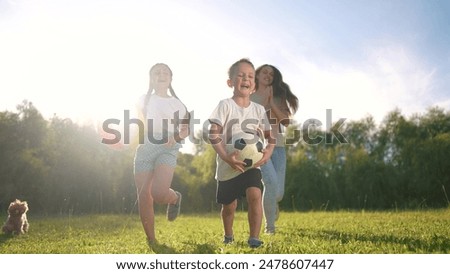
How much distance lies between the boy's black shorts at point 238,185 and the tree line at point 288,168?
4077 millimetres

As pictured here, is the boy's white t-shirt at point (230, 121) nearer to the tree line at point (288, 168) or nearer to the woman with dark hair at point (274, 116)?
the woman with dark hair at point (274, 116)

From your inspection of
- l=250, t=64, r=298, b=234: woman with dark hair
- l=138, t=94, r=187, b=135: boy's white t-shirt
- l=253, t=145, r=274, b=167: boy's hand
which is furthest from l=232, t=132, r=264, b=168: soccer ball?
l=250, t=64, r=298, b=234: woman with dark hair

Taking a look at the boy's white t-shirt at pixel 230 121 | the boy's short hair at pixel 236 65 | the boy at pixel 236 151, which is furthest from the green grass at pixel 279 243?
the boy's short hair at pixel 236 65

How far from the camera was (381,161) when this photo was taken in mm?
17766

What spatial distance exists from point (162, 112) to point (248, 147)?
4.08 ft

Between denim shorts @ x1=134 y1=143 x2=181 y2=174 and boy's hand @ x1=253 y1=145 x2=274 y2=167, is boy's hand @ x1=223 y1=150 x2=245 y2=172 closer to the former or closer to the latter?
boy's hand @ x1=253 y1=145 x2=274 y2=167

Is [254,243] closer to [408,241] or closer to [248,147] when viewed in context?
[248,147]

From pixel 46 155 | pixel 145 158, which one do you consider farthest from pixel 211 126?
pixel 46 155

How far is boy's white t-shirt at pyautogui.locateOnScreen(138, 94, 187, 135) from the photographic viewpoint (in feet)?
16.4

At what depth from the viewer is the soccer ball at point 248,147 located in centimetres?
431

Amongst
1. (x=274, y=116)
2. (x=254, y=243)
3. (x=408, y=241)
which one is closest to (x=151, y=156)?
(x=254, y=243)

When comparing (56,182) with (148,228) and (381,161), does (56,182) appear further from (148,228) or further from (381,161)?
(381,161)

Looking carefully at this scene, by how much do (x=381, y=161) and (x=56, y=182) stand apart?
11891mm

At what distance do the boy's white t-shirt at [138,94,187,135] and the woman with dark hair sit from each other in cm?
104
